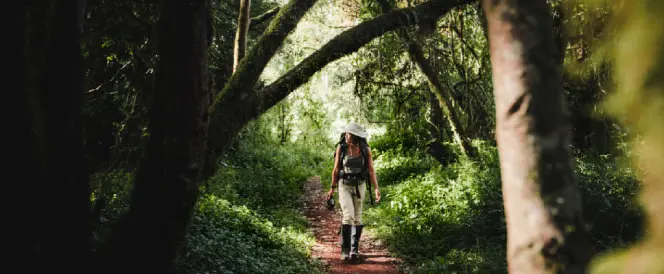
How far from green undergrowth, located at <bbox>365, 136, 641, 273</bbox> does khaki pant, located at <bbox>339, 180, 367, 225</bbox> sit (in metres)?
1.09

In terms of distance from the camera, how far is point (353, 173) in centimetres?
736

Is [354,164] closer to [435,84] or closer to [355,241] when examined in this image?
[355,241]

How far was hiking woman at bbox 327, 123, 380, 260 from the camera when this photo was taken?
24.2 ft

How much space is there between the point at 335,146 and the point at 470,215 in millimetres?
2964

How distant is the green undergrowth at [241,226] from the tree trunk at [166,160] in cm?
146

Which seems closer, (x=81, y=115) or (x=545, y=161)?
(x=545, y=161)

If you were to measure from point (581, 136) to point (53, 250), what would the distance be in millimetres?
12469

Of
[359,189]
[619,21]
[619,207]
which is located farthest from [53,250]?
[619,207]

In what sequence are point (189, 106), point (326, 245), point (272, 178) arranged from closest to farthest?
point (189, 106), point (326, 245), point (272, 178)

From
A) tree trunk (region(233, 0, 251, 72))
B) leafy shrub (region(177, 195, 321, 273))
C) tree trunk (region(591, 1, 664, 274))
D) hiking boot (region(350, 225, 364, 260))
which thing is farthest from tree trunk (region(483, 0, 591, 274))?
hiking boot (region(350, 225, 364, 260))

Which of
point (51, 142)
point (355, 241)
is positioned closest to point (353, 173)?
point (355, 241)

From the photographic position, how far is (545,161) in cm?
152

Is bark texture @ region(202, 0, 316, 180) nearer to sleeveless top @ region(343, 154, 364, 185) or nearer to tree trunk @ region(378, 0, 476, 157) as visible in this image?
sleeveless top @ region(343, 154, 364, 185)

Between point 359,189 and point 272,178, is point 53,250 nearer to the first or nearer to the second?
point 359,189
